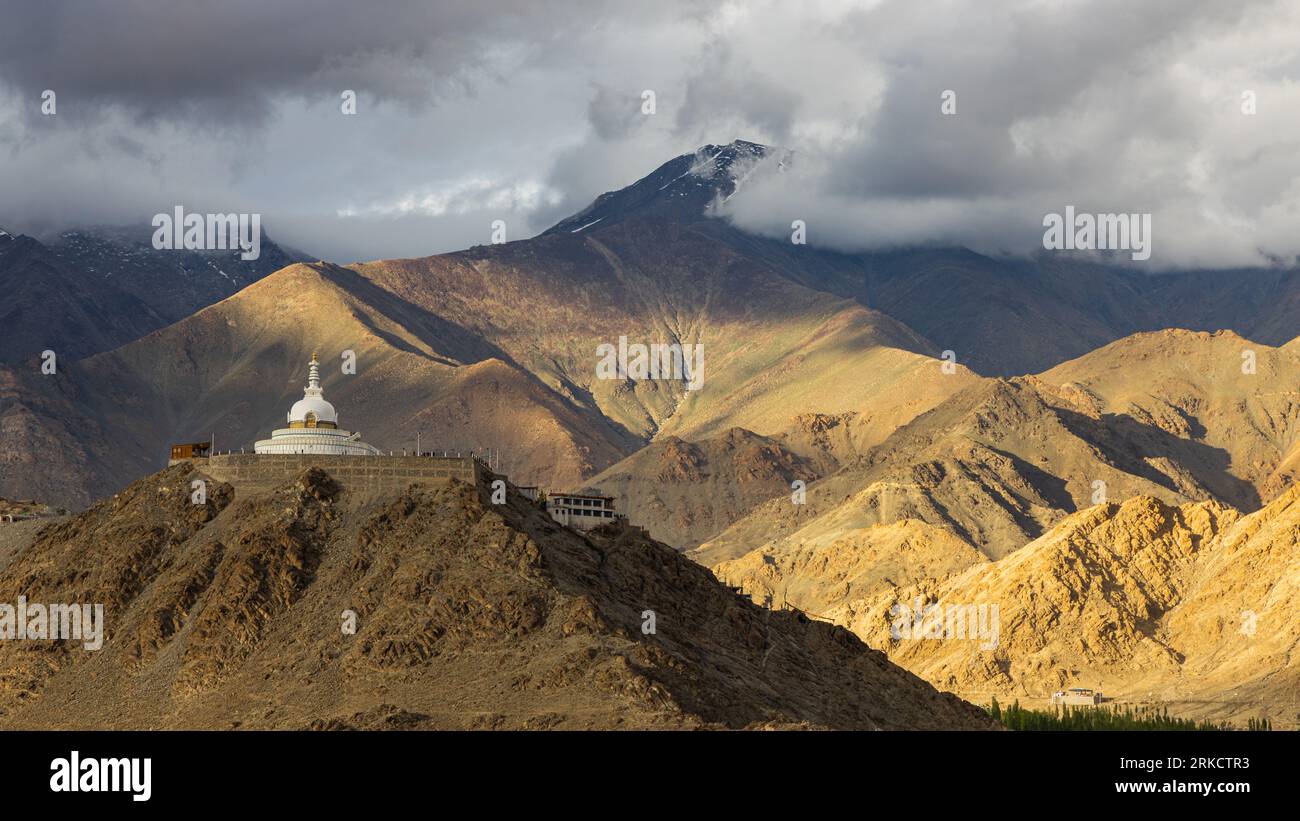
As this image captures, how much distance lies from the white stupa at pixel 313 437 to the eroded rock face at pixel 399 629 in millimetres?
6081

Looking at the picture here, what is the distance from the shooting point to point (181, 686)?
432 feet

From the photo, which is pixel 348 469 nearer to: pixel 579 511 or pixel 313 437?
pixel 313 437

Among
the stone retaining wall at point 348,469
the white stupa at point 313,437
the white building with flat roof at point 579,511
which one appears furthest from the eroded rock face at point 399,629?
the white building with flat roof at point 579,511

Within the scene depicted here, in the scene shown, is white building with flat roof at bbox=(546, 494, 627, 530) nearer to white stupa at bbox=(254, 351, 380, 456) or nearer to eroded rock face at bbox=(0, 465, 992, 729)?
eroded rock face at bbox=(0, 465, 992, 729)

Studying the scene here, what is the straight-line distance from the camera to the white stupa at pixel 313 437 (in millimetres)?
153875

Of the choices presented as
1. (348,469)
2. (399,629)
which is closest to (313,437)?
(348,469)

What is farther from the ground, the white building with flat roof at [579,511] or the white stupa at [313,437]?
the white stupa at [313,437]

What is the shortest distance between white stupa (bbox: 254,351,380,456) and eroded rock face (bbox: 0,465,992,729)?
6.08 m

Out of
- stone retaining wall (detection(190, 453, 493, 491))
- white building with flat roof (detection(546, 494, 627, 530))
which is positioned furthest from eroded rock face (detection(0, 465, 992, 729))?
white building with flat roof (detection(546, 494, 627, 530))

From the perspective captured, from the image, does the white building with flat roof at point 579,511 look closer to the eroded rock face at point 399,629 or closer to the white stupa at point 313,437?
the eroded rock face at point 399,629

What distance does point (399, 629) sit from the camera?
5162 inches

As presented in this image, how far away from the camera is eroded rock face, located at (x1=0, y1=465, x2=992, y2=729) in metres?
124
